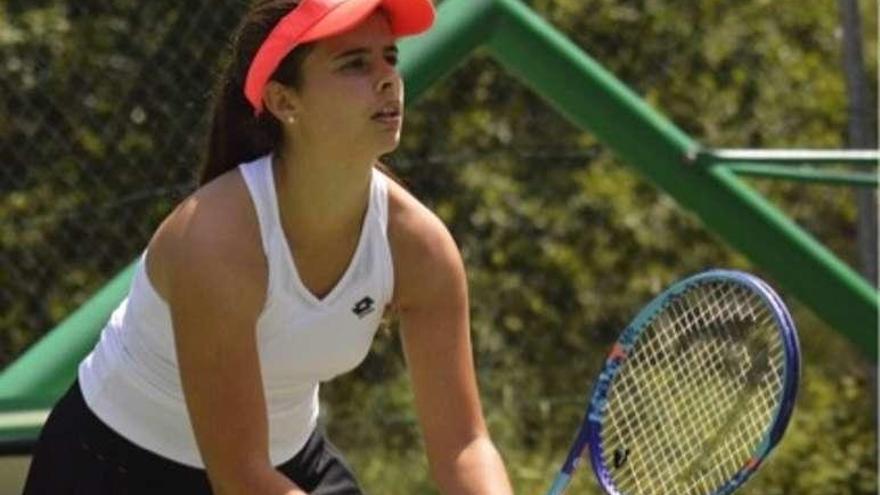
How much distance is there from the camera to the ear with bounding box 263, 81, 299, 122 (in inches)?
146

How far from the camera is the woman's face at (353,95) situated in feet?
11.9

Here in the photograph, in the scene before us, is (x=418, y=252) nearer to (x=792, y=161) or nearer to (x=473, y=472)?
(x=473, y=472)

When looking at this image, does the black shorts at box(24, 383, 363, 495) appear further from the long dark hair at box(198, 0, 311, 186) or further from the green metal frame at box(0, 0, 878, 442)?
the green metal frame at box(0, 0, 878, 442)

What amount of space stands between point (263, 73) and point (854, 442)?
126 inches

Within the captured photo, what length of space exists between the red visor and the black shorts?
504 mm

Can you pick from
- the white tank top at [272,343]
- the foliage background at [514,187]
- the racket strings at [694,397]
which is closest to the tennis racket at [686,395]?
the racket strings at [694,397]

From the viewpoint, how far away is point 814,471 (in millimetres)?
6594

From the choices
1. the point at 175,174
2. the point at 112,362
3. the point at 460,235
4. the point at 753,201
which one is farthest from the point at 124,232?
the point at 112,362

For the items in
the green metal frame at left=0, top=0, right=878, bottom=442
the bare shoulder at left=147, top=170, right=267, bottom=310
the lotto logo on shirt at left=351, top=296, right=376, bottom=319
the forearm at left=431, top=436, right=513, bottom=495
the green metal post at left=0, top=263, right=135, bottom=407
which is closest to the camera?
the bare shoulder at left=147, top=170, right=267, bottom=310

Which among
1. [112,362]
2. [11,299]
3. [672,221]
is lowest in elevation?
[672,221]

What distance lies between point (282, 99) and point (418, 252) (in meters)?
0.28

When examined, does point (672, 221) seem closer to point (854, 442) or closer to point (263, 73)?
point (854, 442)

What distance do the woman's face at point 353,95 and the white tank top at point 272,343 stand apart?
0.35 ft

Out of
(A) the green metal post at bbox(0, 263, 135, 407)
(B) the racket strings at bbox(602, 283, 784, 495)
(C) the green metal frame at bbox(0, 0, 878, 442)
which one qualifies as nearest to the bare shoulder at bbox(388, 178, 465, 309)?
(B) the racket strings at bbox(602, 283, 784, 495)
